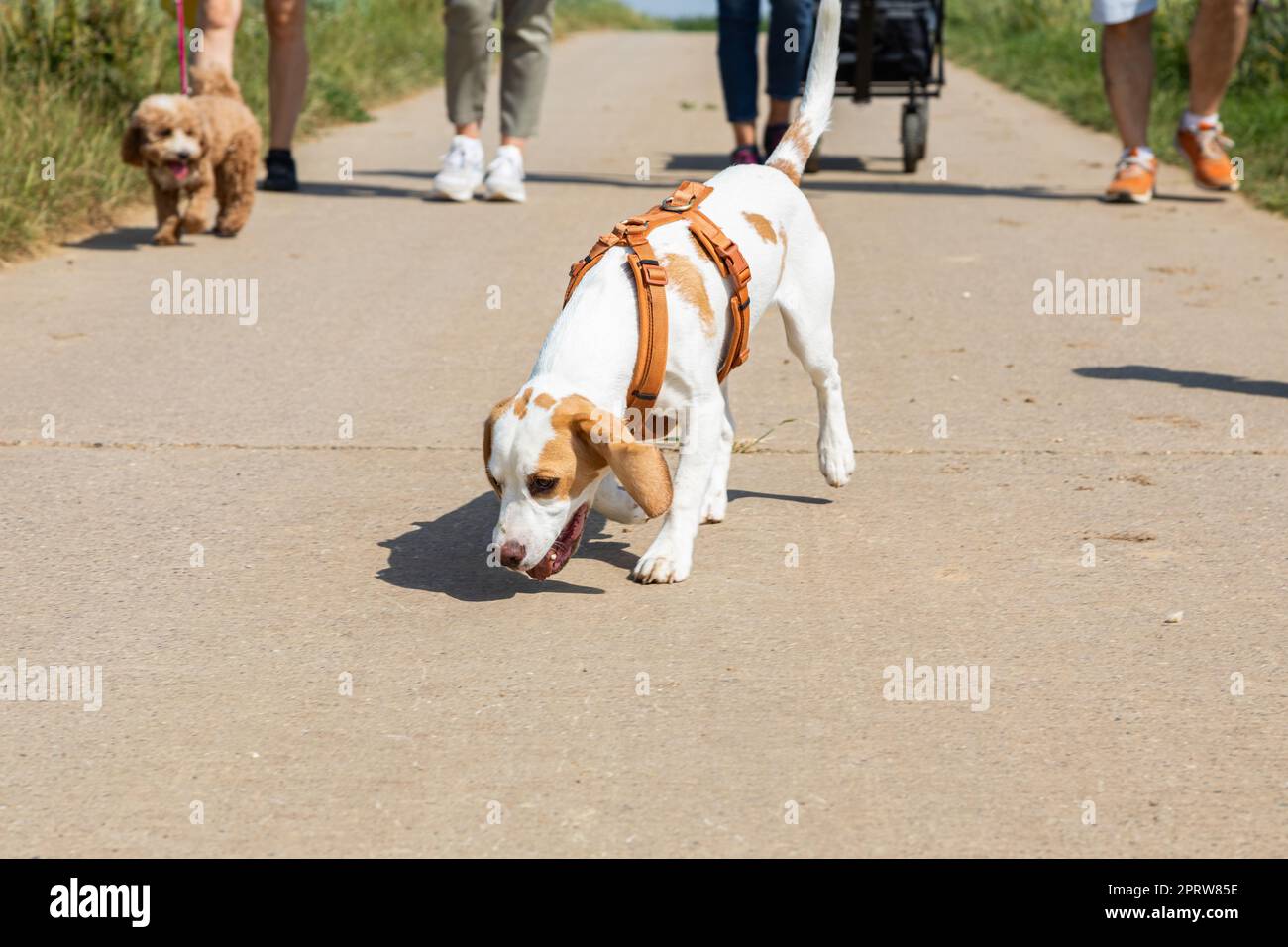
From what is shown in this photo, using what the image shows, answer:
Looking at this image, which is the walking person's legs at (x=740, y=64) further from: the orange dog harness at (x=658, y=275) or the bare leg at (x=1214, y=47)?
the orange dog harness at (x=658, y=275)

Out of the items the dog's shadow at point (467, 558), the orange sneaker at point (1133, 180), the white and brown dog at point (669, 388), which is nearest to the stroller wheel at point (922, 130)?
the orange sneaker at point (1133, 180)

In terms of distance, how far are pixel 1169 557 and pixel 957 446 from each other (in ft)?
3.26

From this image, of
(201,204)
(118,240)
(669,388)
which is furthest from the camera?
(118,240)

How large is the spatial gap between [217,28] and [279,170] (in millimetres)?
1283

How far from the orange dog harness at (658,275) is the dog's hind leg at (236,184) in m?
3.69

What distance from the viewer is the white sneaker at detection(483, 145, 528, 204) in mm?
8789

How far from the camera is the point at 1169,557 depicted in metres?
3.89

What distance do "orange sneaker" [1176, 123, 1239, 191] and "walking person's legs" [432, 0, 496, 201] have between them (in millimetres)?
3624

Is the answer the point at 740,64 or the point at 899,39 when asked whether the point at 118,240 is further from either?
the point at 899,39

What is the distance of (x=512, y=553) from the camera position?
136 inches

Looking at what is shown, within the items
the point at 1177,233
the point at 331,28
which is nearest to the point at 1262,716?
the point at 1177,233

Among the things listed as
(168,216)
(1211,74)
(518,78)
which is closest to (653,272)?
(168,216)

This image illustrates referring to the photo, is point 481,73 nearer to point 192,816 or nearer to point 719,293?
point 719,293

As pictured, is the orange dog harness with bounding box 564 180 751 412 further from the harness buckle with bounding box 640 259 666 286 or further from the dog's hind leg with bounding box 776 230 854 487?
the dog's hind leg with bounding box 776 230 854 487
